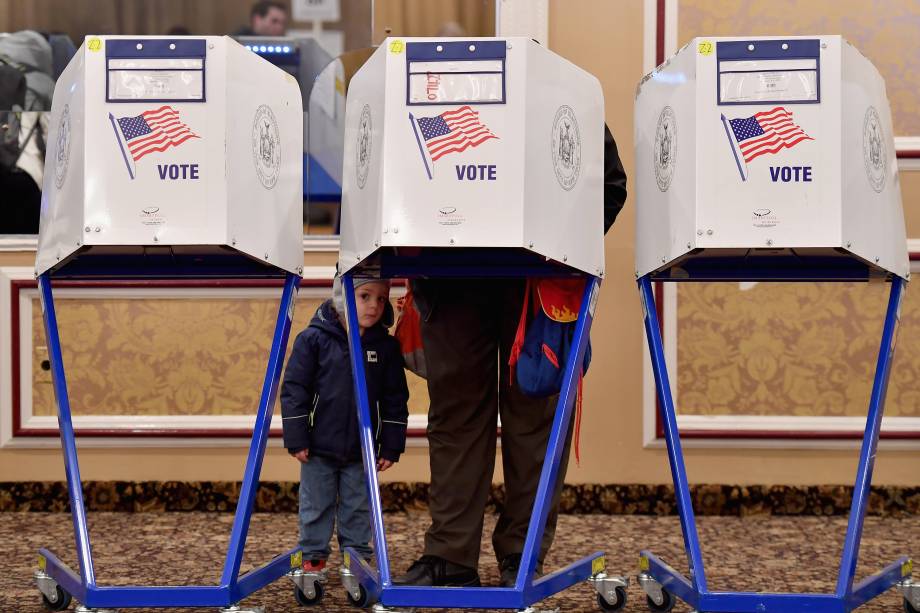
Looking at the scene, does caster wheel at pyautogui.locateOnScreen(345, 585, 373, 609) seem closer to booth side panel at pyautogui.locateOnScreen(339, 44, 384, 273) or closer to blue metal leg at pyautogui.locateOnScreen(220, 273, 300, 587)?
blue metal leg at pyautogui.locateOnScreen(220, 273, 300, 587)

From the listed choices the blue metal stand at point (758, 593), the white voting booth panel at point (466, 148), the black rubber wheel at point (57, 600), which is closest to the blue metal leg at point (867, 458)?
the blue metal stand at point (758, 593)

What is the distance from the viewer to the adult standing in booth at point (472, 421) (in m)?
2.91

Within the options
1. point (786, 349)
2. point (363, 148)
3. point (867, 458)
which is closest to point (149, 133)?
point (363, 148)

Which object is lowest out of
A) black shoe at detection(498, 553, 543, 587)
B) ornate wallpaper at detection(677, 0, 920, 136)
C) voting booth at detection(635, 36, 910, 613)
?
black shoe at detection(498, 553, 543, 587)

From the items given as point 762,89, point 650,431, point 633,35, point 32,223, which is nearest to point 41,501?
point 32,223

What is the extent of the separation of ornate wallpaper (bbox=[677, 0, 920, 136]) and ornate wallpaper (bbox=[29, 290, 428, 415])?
1.60m

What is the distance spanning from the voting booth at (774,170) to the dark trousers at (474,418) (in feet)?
1.41

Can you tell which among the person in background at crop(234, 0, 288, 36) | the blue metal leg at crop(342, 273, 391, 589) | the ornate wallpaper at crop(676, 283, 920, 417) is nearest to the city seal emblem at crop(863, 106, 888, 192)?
the blue metal leg at crop(342, 273, 391, 589)

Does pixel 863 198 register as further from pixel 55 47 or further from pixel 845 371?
pixel 55 47

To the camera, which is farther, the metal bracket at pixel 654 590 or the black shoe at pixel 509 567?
the black shoe at pixel 509 567

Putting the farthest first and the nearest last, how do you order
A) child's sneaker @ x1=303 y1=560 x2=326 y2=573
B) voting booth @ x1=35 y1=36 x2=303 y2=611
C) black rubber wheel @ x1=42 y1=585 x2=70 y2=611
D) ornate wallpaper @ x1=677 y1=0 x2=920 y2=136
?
ornate wallpaper @ x1=677 y1=0 x2=920 y2=136 → child's sneaker @ x1=303 y1=560 x2=326 y2=573 → black rubber wheel @ x1=42 y1=585 x2=70 y2=611 → voting booth @ x1=35 y1=36 x2=303 y2=611

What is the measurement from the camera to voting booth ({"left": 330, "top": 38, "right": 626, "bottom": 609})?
246cm

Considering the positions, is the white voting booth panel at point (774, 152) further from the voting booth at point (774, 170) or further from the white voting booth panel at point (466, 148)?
the white voting booth panel at point (466, 148)

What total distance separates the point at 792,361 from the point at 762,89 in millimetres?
1773
